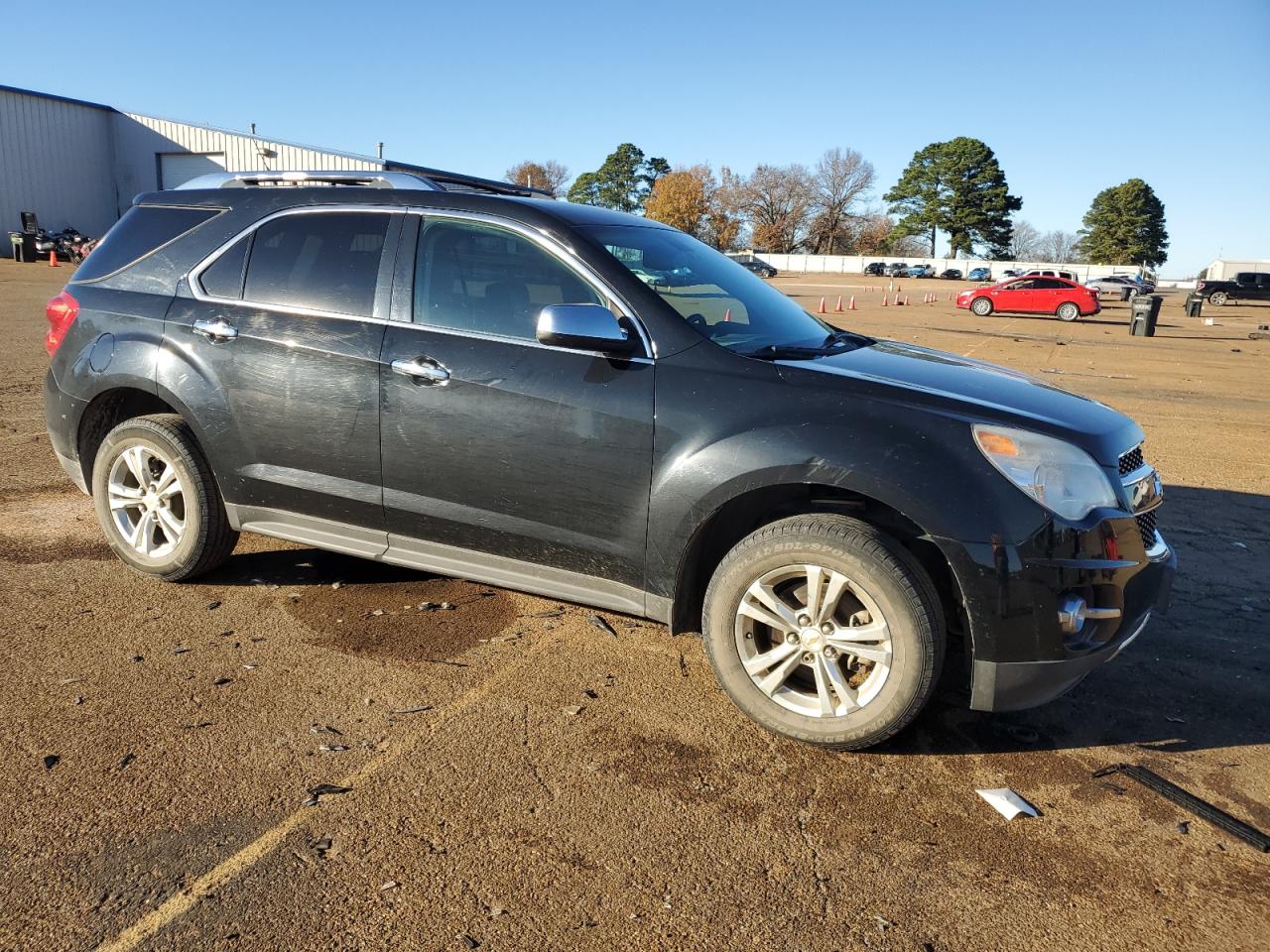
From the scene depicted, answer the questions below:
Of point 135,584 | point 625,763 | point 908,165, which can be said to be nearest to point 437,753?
point 625,763

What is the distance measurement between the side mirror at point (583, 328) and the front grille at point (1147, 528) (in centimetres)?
194

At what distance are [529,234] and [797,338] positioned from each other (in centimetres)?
124

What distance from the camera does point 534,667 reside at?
3930 mm

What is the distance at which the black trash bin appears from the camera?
26.7m

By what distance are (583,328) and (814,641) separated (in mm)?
1394

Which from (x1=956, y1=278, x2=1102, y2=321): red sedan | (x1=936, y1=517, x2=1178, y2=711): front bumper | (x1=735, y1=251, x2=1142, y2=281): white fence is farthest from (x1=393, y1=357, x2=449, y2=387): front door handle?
(x1=735, y1=251, x2=1142, y2=281): white fence

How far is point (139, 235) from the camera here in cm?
478

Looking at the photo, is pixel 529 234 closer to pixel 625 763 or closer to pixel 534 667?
pixel 534 667

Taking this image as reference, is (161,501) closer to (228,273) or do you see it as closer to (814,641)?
(228,273)

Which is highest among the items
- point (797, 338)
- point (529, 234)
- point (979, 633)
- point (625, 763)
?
point (529, 234)

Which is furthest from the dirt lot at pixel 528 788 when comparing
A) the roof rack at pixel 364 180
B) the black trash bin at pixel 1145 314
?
the black trash bin at pixel 1145 314

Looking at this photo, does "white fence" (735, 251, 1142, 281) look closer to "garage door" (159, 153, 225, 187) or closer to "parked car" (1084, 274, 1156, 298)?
"parked car" (1084, 274, 1156, 298)

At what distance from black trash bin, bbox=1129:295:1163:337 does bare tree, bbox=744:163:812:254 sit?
82.7m

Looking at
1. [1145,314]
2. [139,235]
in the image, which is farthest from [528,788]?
[1145,314]
